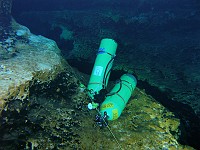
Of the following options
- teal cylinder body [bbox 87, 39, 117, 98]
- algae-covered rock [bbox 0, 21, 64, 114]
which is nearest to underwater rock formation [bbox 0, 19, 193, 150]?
algae-covered rock [bbox 0, 21, 64, 114]

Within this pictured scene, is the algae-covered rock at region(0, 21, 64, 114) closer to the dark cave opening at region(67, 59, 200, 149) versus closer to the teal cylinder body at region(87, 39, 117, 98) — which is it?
the teal cylinder body at region(87, 39, 117, 98)

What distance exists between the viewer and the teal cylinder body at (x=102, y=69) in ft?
14.5

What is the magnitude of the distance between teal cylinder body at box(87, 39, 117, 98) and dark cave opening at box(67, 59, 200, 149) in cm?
59

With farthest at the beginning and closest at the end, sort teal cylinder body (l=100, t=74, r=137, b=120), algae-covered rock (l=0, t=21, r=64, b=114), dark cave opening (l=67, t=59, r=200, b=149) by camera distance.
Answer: teal cylinder body (l=100, t=74, r=137, b=120)
dark cave opening (l=67, t=59, r=200, b=149)
algae-covered rock (l=0, t=21, r=64, b=114)

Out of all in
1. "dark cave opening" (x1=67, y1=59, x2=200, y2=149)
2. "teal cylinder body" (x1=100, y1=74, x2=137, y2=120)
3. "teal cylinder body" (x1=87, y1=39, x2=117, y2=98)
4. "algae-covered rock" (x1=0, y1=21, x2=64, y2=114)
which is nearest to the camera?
"algae-covered rock" (x1=0, y1=21, x2=64, y2=114)

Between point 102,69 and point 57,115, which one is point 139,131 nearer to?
point 57,115

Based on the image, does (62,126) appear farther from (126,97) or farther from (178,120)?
(178,120)

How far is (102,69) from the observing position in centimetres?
458

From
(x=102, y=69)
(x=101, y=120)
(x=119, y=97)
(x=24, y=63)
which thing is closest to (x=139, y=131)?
(x=101, y=120)

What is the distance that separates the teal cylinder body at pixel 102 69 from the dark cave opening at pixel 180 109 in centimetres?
59

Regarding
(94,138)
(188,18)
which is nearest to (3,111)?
(94,138)

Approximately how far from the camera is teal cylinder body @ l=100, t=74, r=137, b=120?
12.7 feet

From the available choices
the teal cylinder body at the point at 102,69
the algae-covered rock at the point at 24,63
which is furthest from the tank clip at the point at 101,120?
the algae-covered rock at the point at 24,63

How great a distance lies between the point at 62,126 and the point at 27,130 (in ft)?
1.89
